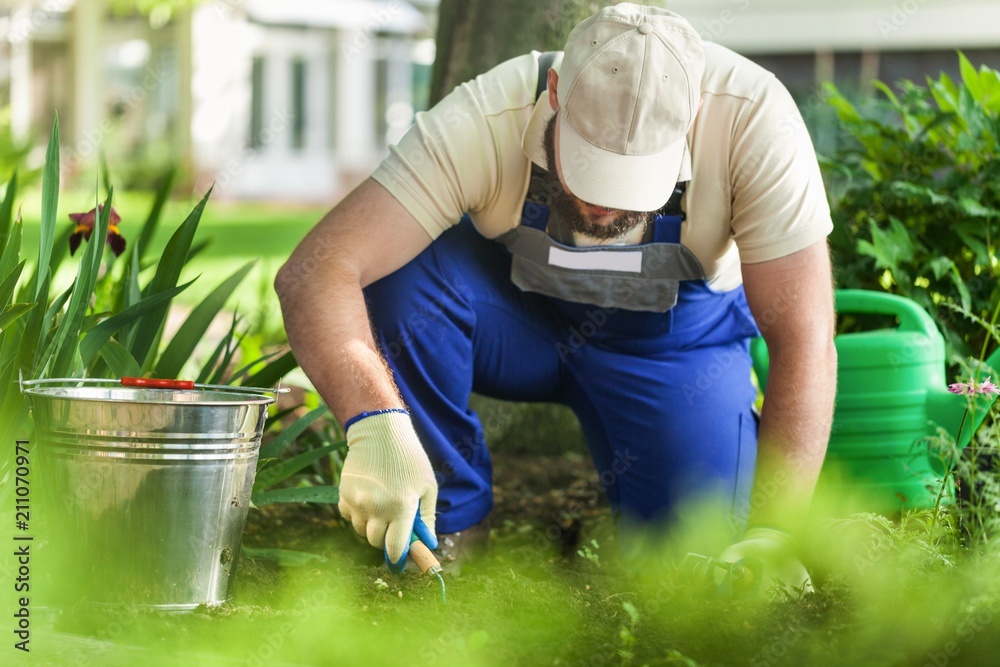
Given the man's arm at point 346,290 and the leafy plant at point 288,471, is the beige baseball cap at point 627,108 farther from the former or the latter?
the leafy plant at point 288,471

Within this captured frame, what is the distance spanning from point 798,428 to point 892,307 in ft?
1.78

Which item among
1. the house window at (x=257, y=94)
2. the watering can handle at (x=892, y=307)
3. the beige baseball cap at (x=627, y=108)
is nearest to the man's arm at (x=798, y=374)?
the beige baseball cap at (x=627, y=108)

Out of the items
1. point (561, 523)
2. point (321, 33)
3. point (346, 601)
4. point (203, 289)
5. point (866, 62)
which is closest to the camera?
point (346, 601)

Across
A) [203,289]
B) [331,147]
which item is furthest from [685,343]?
[331,147]

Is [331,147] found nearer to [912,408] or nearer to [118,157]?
[118,157]

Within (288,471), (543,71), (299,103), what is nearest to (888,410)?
(543,71)

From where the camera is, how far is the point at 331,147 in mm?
19016

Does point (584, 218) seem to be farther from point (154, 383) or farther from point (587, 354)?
point (154, 383)

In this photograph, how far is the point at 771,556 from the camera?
5.89ft

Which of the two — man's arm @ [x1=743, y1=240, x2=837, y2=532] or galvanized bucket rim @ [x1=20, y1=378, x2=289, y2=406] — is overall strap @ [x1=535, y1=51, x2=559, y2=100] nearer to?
man's arm @ [x1=743, y1=240, x2=837, y2=532]

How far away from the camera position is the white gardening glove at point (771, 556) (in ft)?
5.65

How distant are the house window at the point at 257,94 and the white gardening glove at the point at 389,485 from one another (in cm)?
1689

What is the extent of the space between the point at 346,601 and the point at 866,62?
14.5 m

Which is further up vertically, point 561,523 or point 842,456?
point 842,456
